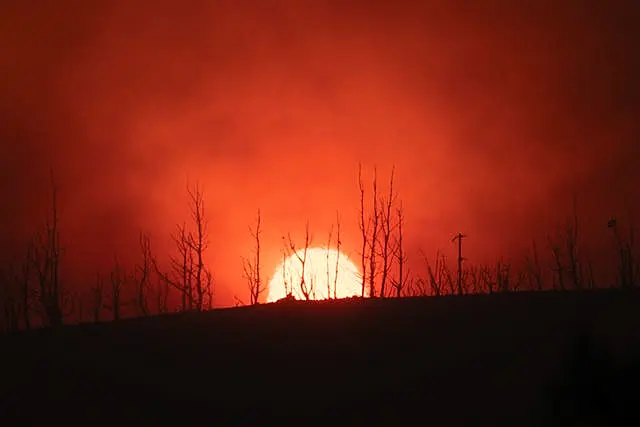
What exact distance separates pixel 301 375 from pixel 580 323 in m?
6.13

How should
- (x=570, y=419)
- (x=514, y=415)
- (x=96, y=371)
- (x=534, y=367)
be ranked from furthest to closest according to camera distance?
(x=96, y=371) < (x=534, y=367) < (x=514, y=415) < (x=570, y=419)

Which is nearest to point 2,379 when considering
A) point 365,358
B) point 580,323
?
point 365,358

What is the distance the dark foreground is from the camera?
51.1 ft

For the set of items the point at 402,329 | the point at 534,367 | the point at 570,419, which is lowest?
the point at 570,419

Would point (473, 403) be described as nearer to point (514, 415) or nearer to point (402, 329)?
point (514, 415)

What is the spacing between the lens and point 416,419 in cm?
1500

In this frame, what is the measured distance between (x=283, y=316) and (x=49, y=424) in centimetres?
618

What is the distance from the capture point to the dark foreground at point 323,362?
15562mm

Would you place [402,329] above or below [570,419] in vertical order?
above

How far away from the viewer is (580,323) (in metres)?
16.9

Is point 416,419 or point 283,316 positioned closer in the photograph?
point 416,419

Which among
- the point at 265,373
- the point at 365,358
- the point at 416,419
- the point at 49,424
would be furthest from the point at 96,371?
the point at 416,419

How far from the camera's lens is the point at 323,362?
17672 millimetres

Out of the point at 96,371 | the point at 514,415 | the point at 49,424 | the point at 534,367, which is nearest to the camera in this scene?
the point at 514,415
